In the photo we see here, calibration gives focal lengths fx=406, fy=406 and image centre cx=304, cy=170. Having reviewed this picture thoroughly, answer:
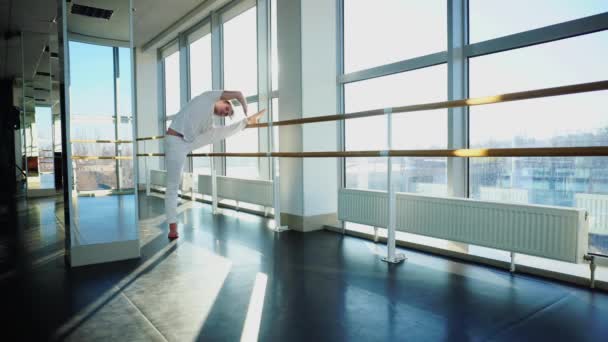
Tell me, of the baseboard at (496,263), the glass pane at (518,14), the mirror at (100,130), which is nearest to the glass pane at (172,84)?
the mirror at (100,130)

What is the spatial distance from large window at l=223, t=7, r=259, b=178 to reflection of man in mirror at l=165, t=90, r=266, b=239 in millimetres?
1874

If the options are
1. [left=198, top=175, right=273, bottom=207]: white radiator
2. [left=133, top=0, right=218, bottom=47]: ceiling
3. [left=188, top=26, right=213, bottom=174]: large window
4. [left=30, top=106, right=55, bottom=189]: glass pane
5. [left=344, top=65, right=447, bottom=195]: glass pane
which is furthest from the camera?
[left=30, top=106, right=55, bottom=189]: glass pane

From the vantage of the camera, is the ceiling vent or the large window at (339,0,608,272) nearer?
the large window at (339,0,608,272)

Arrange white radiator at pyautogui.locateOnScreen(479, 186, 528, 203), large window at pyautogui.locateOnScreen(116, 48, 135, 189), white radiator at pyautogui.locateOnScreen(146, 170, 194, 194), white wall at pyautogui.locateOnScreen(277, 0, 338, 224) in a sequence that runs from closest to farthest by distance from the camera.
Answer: white radiator at pyautogui.locateOnScreen(479, 186, 528, 203)
large window at pyautogui.locateOnScreen(116, 48, 135, 189)
white wall at pyautogui.locateOnScreen(277, 0, 338, 224)
white radiator at pyautogui.locateOnScreen(146, 170, 194, 194)

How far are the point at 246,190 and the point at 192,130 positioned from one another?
1580 mm

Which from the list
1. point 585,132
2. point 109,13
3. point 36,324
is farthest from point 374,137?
point 36,324

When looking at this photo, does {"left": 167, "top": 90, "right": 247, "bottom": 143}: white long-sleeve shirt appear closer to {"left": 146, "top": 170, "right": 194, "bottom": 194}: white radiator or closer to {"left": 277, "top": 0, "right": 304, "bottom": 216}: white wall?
{"left": 277, "top": 0, "right": 304, "bottom": 216}: white wall

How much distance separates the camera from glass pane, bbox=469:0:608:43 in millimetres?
2639

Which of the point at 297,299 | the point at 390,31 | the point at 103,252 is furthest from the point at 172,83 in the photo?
the point at 297,299

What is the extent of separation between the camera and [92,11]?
2.99 metres

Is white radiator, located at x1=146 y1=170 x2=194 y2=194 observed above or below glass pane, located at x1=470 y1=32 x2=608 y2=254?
below

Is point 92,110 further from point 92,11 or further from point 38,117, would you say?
point 38,117

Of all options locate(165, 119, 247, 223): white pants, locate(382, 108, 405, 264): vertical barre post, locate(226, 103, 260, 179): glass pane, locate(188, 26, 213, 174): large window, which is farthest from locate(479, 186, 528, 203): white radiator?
locate(188, 26, 213, 174): large window

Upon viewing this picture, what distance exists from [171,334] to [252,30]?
512cm
